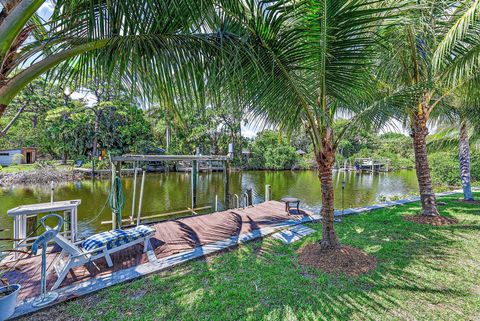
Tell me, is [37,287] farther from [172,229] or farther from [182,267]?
[172,229]

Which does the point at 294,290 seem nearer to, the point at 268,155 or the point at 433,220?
the point at 433,220

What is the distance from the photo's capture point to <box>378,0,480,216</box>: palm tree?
4.24 meters

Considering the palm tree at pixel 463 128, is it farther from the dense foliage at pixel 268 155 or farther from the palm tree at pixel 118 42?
the dense foliage at pixel 268 155

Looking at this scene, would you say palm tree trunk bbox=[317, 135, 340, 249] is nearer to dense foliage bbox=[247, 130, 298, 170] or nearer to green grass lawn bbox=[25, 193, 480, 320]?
green grass lawn bbox=[25, 193, 480, 320]

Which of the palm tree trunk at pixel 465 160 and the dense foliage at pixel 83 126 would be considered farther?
the dense foliage at pixel 83 126

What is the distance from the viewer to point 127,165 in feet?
75.0

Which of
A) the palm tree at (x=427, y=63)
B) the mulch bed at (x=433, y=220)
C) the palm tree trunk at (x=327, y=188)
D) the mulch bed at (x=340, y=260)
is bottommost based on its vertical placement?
the mulch bed at (x=340, y=260)

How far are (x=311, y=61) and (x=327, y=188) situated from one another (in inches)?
81.9

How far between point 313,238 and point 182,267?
9.40ft

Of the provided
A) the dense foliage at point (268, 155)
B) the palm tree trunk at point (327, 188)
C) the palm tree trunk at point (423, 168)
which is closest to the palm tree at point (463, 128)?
the palm tree trunk at point (423, 168)

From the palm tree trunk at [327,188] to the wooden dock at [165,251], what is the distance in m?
1.77

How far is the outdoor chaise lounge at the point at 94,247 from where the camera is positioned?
11.3 ft

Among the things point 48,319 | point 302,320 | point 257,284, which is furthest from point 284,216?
point 48,319

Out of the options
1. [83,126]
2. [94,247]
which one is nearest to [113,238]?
[94,247]
